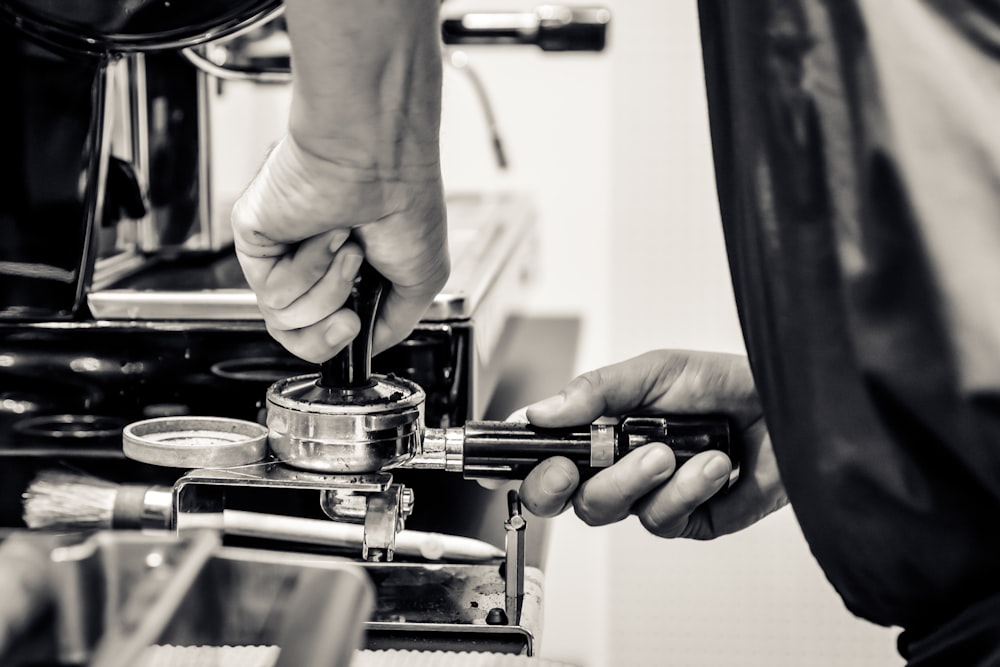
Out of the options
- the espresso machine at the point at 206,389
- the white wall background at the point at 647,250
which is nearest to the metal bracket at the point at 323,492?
the espresso machine at the point at 206,389

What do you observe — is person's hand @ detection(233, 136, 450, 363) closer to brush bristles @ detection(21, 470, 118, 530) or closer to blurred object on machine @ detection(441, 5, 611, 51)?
brush bristles @ detection(21, 470, 118, 530)

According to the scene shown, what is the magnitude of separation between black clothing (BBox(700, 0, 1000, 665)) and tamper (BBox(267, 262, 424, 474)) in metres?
0.17

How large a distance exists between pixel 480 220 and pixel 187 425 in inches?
22.1

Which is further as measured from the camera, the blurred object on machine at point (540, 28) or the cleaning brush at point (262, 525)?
the blurred object on machine at point (540, 28)

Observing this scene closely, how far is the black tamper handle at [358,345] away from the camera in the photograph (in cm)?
53

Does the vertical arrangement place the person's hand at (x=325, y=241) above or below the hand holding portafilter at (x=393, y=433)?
above

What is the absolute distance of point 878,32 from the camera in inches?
17.2

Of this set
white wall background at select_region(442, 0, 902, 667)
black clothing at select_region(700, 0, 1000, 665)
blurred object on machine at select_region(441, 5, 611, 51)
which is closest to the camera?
black clothing at select_region(700, 0, 1000, 665)

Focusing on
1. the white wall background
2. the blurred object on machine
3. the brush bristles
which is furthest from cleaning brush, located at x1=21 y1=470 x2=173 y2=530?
the white wall background

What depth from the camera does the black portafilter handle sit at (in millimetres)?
570

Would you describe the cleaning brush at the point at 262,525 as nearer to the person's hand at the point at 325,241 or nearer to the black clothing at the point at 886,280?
the person's hand at the point at 325,241

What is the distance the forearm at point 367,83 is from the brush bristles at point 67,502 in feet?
0.75

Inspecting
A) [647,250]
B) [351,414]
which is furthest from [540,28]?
[647,250]

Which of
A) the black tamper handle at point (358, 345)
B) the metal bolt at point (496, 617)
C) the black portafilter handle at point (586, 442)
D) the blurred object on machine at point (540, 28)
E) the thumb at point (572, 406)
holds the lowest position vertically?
the metal bolt at point (496, 617)
